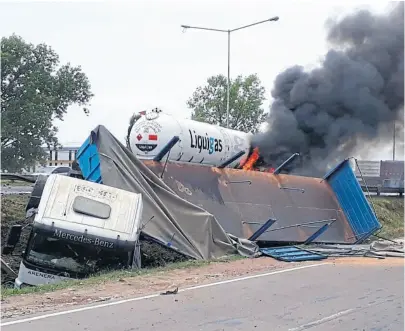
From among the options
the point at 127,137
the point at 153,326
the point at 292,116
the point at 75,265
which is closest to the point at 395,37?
the point at 292,116

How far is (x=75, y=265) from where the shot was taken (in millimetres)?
8469

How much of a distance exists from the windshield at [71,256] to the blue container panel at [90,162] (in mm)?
2628

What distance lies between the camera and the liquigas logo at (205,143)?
17.9m

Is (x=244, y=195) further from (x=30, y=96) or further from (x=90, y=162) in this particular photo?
(x=30, y=96)

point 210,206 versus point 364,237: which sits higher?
point 210,206

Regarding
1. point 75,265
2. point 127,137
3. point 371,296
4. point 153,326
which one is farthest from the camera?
point 127,137

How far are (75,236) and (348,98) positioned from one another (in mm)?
12589

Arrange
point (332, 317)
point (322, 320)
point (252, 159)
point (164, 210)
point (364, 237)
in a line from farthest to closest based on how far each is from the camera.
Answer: point (252, 159)
point (364, 237)
point (164, 210)
point (332, 317)
point (322, 320)

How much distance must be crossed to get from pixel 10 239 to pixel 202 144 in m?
10.1

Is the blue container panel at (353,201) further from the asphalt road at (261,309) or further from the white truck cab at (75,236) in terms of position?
the white truck cab at (75,236)

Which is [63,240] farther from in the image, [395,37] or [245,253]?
[395,37]

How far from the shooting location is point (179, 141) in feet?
55.8

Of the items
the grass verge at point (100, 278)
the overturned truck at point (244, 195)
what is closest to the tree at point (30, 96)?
the overturned truck at point (244, 195)

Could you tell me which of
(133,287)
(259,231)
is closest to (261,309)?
(133,287)
